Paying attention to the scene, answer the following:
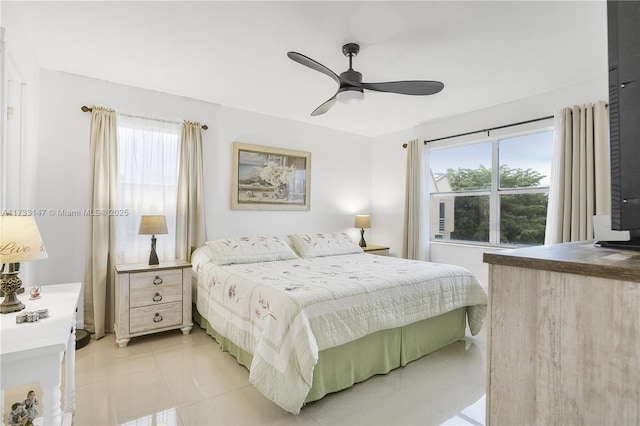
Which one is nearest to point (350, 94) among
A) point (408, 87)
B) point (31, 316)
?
point (408, 87)

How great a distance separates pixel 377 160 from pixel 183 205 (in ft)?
10.2

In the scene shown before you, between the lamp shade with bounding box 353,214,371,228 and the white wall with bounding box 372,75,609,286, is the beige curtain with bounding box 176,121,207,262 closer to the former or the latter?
the lamp shade with bounding box 353,214,371,228

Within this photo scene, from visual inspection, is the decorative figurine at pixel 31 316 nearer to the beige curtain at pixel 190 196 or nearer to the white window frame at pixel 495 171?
the beige curtain at pixel 190 196

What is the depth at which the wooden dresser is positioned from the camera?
62 cm

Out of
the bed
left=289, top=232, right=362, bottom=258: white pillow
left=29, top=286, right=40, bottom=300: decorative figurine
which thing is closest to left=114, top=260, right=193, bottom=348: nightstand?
the bed

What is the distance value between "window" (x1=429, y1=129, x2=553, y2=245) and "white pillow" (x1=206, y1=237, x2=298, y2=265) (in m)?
2.23

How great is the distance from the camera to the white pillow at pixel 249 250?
10.5ft

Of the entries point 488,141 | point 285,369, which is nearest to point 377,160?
point 488,141

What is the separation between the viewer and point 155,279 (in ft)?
9.78

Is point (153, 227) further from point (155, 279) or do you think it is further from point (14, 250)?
point (14, 250)

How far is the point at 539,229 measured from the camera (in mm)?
3549

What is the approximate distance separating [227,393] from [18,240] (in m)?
1.46

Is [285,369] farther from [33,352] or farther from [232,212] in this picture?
[232,212]

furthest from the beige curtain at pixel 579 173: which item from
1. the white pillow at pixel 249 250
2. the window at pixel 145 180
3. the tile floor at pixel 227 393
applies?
the window at pixel 145 180
